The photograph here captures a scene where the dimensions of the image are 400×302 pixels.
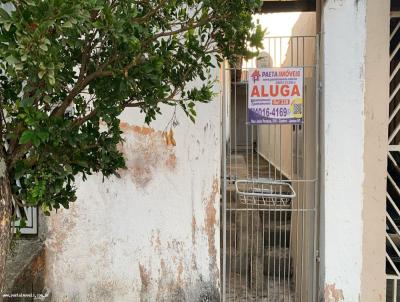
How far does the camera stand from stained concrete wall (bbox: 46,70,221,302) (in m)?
4.13

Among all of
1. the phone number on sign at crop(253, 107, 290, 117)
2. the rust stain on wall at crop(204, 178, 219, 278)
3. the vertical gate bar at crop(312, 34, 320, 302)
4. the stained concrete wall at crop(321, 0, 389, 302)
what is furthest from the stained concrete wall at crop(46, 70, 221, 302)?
the stained concrete wall at crop(321, 0, 389, 302)

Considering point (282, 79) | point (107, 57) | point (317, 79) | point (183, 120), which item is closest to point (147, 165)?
point (183, 120)

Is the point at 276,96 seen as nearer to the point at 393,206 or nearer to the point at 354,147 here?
the point at 354,147

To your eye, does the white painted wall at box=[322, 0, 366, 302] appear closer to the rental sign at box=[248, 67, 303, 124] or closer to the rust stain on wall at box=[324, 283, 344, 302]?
the rust stain on wall at box=[324, 283, 344, 302]

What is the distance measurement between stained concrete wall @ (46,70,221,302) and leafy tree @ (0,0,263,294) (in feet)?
5.07

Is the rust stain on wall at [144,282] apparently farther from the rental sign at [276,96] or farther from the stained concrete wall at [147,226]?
the rental sign at [276,96]

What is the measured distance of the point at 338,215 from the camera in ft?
13.2

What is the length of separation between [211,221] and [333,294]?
1.32 metres

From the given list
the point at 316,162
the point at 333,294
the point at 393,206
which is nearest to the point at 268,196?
the point at 316,162

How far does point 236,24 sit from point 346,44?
1.89 metres

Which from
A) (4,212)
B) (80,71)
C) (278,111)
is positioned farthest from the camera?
(278,111)

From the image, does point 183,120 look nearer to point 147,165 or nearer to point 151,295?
point 147,165

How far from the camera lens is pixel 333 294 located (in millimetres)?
4039

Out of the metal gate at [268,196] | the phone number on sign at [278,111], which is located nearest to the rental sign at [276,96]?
the phone number on sign at [278,111]
